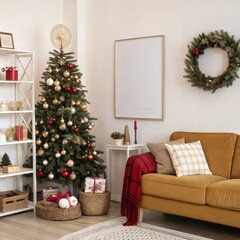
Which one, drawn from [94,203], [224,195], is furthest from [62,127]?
[224,195]

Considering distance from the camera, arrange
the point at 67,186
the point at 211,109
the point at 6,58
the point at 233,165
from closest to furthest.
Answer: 1. the point at 233,165
2. the point at 211,109
3. the point at 6,58
4. the point at 67,186

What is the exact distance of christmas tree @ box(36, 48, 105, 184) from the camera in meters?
5.09

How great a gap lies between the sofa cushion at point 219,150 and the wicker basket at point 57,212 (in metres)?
1.51

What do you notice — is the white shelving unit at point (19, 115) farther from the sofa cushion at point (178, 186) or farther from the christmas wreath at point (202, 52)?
the christmas wreath at point (202, 52)

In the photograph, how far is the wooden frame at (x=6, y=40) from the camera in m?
4.97

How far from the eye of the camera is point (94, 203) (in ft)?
15.9

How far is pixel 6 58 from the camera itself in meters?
5.25

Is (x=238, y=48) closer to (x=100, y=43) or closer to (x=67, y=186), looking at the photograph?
(x=100, y=43)

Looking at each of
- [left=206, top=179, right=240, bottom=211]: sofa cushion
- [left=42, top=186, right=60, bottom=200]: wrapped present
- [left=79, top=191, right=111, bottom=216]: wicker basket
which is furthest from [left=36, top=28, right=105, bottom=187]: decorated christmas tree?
[left=206, top=179, right=240, bottom=211]: sofa cushion

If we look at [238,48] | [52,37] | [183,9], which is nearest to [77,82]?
[52,37]

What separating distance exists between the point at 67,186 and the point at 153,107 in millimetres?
1487

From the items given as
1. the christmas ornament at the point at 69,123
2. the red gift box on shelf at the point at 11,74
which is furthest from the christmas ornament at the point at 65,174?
the red gift box on shelf at the point at 11,74

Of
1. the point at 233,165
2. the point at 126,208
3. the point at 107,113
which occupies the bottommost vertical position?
the point at 126,208

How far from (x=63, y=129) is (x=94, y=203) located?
914 mm
